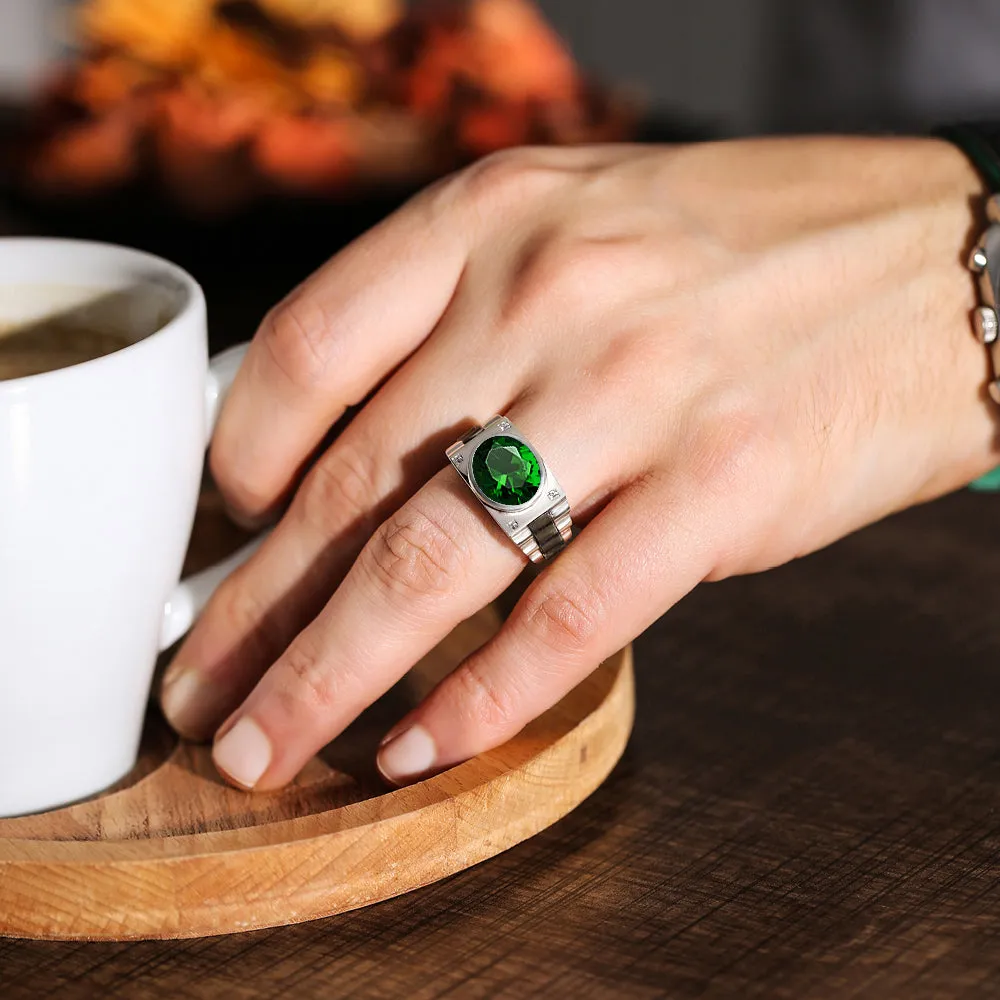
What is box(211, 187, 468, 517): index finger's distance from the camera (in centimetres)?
65

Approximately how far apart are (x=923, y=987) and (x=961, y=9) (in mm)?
1885

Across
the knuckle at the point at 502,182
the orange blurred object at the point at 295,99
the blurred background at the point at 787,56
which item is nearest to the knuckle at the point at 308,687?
the knuckle at the point at 502,182

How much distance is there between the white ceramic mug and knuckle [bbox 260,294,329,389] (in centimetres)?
3

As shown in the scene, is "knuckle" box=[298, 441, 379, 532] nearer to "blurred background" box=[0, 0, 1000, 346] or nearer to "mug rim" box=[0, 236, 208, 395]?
"mug rim" box=[0, 236, 208, 395]

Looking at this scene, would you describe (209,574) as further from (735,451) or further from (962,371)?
(962,371)

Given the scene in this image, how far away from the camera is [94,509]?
577 mm

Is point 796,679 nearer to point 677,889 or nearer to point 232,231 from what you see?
point 677,889

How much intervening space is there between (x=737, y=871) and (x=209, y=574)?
29cm

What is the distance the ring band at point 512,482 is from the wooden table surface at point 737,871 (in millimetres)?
128

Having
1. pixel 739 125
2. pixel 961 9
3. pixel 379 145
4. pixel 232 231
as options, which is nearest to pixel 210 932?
pixel 232 231

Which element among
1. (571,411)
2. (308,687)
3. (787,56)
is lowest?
(787,56)

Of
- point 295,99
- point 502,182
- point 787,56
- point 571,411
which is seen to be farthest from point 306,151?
point 787,56

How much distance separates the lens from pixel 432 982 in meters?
0.50

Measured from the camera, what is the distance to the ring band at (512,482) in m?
0.58
